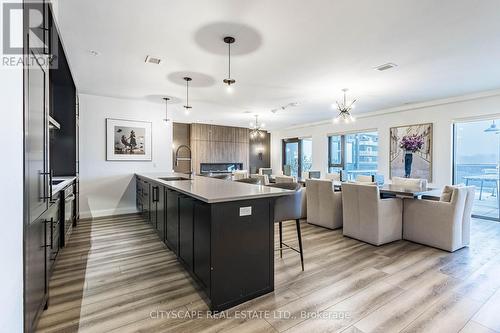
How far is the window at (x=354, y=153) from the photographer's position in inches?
279

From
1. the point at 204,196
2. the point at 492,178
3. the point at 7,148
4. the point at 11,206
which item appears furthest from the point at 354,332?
the point at 492,178

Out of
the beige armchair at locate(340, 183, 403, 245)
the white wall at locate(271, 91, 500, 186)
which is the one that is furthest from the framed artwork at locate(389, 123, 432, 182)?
the beige armchair at locate(340, 183, 403, 245)

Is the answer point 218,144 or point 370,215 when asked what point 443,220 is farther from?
point 218,144

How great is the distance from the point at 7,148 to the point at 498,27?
4179mm

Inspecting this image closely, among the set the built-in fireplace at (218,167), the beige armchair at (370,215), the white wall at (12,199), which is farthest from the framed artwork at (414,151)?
the white wall at (12,199)

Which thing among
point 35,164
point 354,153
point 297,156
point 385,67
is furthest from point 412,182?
point 297,156

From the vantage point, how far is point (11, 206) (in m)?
1.19

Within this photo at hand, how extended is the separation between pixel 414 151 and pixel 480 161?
129 centimetres

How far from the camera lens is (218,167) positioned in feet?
31.1

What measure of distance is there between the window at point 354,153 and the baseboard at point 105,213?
6136 mm

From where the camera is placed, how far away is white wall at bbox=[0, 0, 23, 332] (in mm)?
1101

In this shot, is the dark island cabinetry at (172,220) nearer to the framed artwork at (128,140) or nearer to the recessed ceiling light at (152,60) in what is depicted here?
the recessed ceiling light at (152,60)

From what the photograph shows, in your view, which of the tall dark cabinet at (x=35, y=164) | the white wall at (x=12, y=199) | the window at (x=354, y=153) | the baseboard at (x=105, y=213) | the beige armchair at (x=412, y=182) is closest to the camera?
the white wall at (x=12, y=199)
